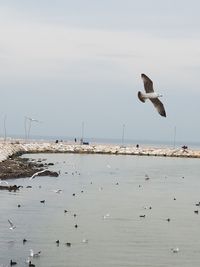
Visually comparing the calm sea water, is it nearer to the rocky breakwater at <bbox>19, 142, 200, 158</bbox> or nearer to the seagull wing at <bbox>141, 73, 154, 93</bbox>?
the seagull wing at <bbox>141, 73, 154, 93</bbox>

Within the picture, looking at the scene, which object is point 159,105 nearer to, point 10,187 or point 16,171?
point 10,187

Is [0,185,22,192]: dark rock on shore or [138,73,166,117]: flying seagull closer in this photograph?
[138,73,166,117]: flying seagull

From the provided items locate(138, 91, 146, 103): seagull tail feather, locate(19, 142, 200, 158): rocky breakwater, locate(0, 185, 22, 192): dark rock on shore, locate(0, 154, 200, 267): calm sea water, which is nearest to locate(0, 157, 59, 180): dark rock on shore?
locate(0, 154, 200, 267): calm sea water

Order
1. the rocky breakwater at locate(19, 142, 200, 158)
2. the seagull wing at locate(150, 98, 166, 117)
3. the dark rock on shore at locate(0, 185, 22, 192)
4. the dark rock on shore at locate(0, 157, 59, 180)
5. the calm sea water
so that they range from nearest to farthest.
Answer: the seagull wing at locate(150, 98, 166, 117) < the calm sea water < the dark rock on shore at locate(0, 185, 22, 192) < the dark rock on shore at locate(0, 157, 59, 180) < the rocky breakwater at locate(19, 142, 200, 158)

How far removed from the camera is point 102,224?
31953 millimetres

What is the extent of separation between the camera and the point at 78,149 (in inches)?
4215

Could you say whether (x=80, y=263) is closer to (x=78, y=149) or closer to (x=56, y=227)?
(x=56, y=227)

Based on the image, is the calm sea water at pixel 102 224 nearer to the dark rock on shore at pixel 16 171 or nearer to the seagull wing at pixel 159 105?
the dark rock on shore at pixel 16 171

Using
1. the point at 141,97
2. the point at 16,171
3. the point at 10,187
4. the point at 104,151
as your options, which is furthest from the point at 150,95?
the point at 104,151

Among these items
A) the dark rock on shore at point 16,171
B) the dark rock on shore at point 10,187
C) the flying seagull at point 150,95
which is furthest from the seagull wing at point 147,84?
the dark rock on shore at point 16,171

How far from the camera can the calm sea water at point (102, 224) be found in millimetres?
24703

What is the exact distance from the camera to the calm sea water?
24703mm

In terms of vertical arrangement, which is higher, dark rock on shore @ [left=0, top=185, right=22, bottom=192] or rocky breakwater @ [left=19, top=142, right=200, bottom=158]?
rocky breakwater @ [left=19, top=142, right=200, bottom=158]

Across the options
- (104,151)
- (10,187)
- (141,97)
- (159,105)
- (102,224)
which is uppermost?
(104,151)
